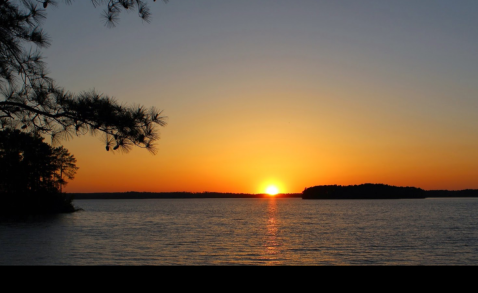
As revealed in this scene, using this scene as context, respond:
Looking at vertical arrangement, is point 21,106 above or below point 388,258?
above

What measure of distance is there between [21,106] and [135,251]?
33.8 meters

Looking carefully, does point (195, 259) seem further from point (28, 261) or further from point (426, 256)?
point (426, 256)

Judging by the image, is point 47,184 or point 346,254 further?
point 47,184

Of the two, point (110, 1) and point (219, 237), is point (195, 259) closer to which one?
point (219, 237)
